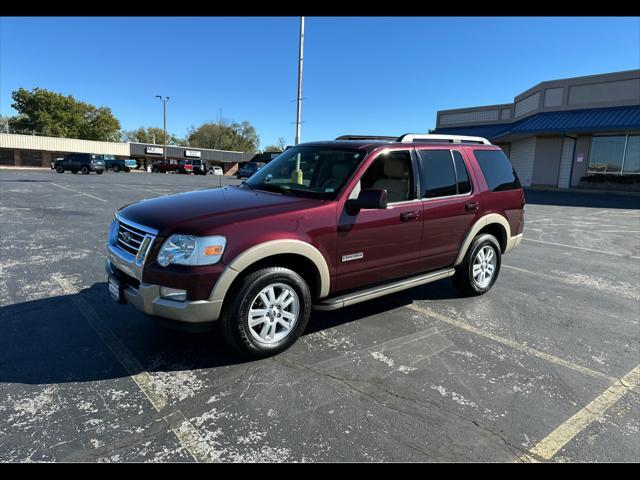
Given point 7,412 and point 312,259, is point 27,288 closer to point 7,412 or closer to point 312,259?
point 7,412

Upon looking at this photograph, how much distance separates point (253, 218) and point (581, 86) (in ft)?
93.6

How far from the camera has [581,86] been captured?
24.7 meters

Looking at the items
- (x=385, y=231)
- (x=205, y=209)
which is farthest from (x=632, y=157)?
(x=205, y=209)

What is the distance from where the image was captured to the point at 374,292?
3.94m

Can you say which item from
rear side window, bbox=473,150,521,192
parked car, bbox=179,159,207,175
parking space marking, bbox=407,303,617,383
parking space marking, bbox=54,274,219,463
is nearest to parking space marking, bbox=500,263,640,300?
rear side window, bbox=473,150,521,192

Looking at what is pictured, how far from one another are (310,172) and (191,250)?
1.82m

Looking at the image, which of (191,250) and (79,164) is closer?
(191,250)

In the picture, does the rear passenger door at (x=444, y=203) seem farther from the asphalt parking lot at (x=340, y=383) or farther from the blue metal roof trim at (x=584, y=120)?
the blue metal roof trim at (x=584, y=120)

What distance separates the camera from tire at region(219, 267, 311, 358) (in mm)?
3166

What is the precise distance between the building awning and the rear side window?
21.5m

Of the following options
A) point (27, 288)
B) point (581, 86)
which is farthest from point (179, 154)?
point (27, 288)

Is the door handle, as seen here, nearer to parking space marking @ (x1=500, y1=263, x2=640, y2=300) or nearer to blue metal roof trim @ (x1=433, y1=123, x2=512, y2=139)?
parking space marking @ (x1=500, y1=263, x2=640, y2=300)

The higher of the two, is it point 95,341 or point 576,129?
point 576,129

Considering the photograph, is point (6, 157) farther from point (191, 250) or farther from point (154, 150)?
point (191, 250)
